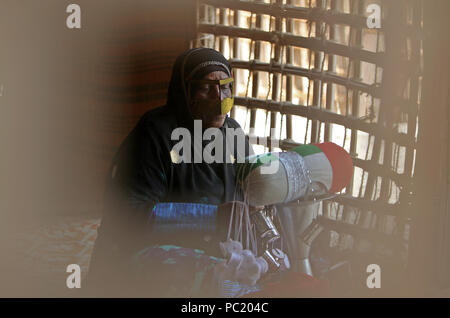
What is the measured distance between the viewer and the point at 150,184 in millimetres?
1319

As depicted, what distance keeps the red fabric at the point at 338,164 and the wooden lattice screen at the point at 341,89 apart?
6.3 inches

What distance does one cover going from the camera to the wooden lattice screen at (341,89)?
5.03ft

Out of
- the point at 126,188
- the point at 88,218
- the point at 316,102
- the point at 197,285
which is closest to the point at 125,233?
the point at 126,188

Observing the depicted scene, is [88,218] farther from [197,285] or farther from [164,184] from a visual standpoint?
[197,285]

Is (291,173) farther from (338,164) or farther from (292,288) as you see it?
(292,288)

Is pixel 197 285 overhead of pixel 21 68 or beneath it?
beneath

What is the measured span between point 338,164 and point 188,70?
1.56ft

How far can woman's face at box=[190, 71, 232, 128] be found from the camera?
4.39ft

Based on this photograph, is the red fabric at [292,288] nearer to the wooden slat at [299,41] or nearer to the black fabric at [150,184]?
the black fabric at [150,184]

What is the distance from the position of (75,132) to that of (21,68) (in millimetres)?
249

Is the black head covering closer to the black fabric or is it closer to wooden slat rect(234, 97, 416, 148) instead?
the black fabric

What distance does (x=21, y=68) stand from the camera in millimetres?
1561

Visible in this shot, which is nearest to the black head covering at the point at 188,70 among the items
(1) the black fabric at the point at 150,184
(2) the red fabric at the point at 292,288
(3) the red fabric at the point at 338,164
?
(1) the black fabric at the point at 150,184
